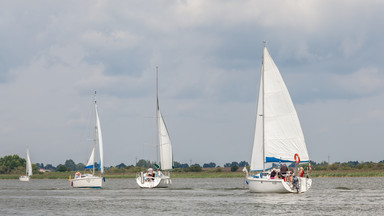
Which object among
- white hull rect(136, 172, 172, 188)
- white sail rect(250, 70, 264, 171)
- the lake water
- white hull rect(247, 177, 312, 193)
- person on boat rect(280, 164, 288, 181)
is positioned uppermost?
white sail rect(250, 70, 264, 171)

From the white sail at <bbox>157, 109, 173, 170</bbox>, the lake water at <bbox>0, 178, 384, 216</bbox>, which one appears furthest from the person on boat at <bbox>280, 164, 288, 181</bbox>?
the white sail at <bbox>157, 109, 173, 170</bbox>

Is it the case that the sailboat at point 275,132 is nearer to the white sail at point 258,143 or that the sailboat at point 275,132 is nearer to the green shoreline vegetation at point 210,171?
the white sail at point 258,143

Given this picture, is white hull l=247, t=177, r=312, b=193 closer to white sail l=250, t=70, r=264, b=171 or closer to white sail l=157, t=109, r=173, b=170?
white sail l=250, t=70, r=264, b=171

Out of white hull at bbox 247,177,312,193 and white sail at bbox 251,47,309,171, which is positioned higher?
white sail at bbox 251,47,309,171

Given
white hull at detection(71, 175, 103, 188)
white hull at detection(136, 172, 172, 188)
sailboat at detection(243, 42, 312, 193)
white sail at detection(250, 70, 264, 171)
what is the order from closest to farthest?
1. sailboat at detection(243, 42, 312, 193)
2. white sail at detection(250, 70, 264, 171)
3. white hull at detection(136, 172, 172, 188)
4. white hull at detection(71, 175, 103, 188)

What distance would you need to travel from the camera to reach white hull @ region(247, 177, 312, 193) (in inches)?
2016

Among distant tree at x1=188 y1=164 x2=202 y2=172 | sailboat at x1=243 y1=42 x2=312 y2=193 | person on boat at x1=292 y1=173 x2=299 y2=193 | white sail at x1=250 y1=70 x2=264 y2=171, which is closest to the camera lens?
person on boat at x1=292 y1=173 x2=299 y2=193

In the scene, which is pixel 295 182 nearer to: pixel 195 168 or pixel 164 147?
pixel 164 147

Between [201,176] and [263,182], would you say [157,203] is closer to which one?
[263,182]

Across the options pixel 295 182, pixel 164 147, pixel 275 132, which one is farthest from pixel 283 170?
pixel 164 147

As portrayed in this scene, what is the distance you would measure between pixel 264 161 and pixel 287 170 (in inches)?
105

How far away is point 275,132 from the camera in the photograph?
2151 inches

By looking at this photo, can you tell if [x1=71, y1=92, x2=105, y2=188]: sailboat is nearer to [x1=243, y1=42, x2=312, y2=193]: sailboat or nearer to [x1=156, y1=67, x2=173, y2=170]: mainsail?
[x1=156, y1=67, x2=173, y2=170]: mainsail

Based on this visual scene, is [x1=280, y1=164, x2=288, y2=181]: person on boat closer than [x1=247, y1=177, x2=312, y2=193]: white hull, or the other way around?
[x1=247, y1=177, x2=312, y2=193]: white hull
